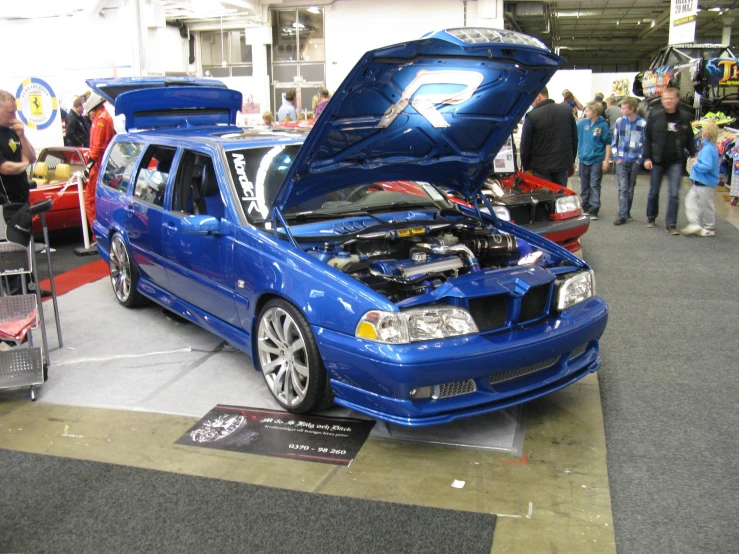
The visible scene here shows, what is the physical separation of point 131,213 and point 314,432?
105 inches

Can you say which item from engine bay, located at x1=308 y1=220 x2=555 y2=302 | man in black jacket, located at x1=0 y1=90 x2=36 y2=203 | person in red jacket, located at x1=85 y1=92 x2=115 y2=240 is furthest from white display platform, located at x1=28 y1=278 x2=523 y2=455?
person in red jacket, located at x1=85 y1=92 x2=115 y2=240

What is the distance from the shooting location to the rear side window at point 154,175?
5.02 m

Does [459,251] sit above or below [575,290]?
above

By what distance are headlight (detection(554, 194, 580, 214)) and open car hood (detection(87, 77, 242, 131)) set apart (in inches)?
128

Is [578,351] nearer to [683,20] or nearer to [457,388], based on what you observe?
[457,388]

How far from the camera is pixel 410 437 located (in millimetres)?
3652

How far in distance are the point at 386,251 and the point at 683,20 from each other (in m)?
17.7

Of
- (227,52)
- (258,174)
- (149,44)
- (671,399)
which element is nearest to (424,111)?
(258,174)

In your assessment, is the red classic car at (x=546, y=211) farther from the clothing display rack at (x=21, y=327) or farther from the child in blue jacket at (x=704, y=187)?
the clothing display rack at (x=21, y=327)

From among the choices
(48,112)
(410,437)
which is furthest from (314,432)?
(48,112)

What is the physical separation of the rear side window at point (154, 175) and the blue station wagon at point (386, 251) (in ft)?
0.08

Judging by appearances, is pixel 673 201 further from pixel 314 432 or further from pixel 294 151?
pixel 314 432

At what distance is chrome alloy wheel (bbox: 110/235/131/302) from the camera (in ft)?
19.0

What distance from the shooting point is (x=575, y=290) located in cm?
392
